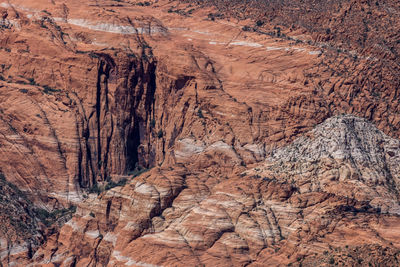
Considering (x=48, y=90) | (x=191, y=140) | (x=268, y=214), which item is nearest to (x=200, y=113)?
(x=191, y=140)

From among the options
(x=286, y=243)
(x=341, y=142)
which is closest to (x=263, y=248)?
(x=286, y=243)

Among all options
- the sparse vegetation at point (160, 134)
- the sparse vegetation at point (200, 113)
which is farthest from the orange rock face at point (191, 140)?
the sparse vegetation at point (200, 113)

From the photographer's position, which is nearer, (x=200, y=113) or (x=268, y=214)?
(x=268, y=214)

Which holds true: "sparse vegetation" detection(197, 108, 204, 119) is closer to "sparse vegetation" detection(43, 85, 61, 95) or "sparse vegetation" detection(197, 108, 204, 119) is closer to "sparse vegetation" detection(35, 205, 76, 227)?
"sparse vegetation" detection(43, 85, 61, 95)

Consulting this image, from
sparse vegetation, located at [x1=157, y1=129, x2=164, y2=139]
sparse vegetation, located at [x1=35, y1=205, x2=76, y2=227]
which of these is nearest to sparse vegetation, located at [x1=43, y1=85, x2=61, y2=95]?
sparse vegetation, located at [x1=157, y1=129, x2=164, y2=139]

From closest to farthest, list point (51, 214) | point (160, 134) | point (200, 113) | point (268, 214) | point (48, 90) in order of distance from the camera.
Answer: point (268, 214)
point (51, 214)
point (200, 113)
point (48, 90)
point (160, 134)

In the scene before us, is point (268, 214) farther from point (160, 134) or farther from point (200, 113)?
point (160, 134)

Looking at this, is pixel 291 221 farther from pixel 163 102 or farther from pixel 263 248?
pixel 163 102

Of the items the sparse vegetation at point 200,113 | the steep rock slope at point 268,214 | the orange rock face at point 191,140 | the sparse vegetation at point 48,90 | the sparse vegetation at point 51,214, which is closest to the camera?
the steep rock slope at point 268,214

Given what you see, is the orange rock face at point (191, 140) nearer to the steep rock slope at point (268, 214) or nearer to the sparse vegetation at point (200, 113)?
the steep rock slope at point (268, 214)
